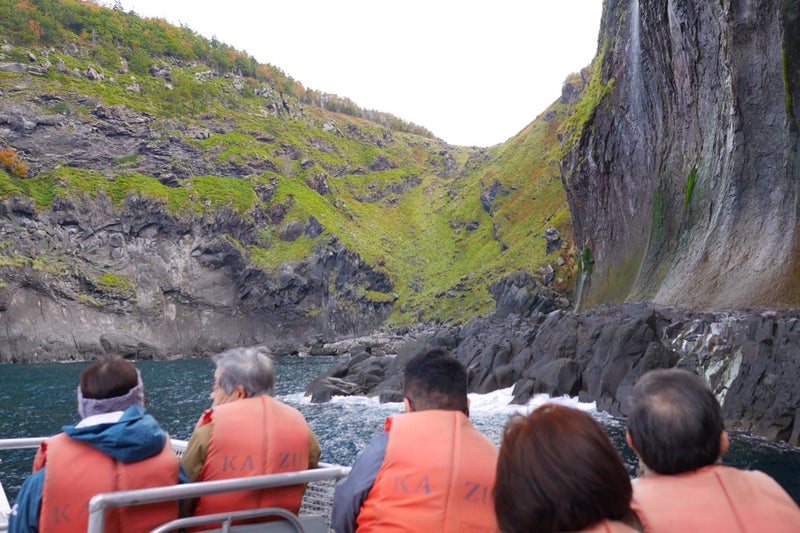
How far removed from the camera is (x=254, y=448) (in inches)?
159

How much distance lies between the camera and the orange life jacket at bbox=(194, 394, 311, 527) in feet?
13.0

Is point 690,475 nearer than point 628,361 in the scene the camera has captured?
Yes

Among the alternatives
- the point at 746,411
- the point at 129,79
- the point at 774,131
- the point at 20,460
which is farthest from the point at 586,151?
the point at 129,79

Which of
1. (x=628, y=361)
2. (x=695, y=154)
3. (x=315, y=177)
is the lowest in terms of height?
(x=628, y=361)

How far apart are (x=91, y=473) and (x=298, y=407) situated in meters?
26.8

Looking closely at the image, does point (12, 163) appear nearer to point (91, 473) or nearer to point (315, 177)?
point (315, 177)

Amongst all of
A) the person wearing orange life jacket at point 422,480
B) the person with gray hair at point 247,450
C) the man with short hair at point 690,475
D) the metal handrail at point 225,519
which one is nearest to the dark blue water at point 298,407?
the person with gray hair at point 247,450

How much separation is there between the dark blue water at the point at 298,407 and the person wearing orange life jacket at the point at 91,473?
244 inches

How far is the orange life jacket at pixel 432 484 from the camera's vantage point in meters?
3.29

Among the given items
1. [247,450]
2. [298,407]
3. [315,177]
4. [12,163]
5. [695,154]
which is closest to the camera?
[247,450]

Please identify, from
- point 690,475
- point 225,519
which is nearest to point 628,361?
point 690,475

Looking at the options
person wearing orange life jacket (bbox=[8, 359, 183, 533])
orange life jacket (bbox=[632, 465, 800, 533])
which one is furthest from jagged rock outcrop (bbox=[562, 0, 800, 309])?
person wearing orange life jacket (bbox=[8, 359, 183, 533])

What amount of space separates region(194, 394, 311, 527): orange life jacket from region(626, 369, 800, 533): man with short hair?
90.0 inches

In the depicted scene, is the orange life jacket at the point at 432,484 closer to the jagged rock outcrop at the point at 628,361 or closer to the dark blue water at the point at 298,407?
the dark blue water at the point at 298,407
